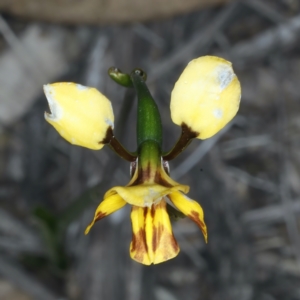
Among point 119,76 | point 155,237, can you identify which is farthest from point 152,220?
point 119,76

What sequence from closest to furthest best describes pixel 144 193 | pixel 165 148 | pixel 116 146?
pixel 144 193
pixel 116 146
pixel 165 148

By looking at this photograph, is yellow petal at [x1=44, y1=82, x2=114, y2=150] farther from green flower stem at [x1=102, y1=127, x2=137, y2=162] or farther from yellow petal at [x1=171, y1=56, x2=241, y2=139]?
yellow petal at [x1=171, y1=56, x2=241, y2=139]

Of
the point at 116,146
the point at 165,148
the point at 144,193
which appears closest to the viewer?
the point at 144,193

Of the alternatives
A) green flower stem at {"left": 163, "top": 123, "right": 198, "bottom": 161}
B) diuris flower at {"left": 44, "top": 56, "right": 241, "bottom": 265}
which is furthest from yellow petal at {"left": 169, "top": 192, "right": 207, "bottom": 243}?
green flower stem at {"left": 163, "top": 123, "right": 198, "bottom": 161}

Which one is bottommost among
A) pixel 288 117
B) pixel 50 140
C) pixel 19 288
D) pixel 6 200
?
pixel 19 288

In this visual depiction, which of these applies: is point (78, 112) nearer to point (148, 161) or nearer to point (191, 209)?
point (148, 161)

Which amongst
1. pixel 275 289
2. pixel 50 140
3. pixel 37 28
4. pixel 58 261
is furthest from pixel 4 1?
pixel 275 289

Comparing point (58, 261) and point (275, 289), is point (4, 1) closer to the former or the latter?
point (58, 261)
